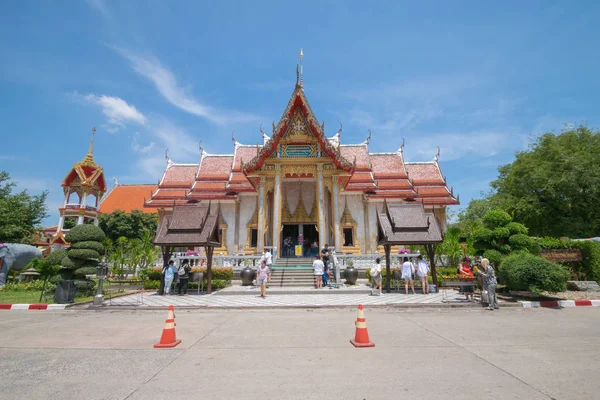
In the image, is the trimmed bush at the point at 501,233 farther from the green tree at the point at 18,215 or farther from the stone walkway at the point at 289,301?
the green tree at the point at 18,215

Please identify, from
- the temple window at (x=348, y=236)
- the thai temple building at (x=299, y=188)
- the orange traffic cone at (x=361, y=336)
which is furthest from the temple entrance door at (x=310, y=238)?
the orange traffic cone at (x=361, y=336)

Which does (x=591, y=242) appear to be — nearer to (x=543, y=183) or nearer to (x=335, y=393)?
(x=543, y=183)

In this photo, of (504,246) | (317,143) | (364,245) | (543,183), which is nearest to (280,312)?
(504,246)

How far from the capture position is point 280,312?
850 centimetres

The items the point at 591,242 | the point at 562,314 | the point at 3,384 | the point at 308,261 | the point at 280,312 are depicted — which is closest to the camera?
the point at 3,384

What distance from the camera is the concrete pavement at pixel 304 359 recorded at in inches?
126

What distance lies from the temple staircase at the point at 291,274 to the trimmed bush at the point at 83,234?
273 inches

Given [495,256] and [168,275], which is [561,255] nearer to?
[495,256]

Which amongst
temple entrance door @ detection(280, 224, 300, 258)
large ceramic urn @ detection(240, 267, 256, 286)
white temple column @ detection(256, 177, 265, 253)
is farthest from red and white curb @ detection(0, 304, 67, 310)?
temple entrance door @ detection(280, 224, 300, 258)

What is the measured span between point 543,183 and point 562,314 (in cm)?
1840

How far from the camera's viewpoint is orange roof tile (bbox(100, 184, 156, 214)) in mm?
39969

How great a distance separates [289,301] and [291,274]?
4.62 metres

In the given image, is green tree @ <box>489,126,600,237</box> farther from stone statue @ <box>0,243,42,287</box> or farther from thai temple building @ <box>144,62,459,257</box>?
stone statue @ <box>0,243,42,287</box>

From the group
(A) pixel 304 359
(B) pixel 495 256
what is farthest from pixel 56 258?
(B) pixel 495 256
